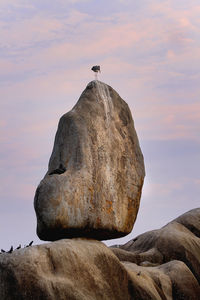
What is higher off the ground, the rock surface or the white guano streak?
the white guano streak

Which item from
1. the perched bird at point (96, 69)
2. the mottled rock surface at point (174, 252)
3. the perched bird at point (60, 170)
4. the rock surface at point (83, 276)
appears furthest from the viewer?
the mottled rock surface at point (174, 252)

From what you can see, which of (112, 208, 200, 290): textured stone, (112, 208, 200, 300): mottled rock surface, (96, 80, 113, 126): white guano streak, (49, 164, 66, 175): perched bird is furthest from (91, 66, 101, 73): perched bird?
(112, 208, 200, 290): textured stone

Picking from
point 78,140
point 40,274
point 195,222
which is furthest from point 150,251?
point 40,274

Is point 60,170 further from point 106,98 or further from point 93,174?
point 106,98

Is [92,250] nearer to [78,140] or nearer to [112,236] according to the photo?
[112,236]

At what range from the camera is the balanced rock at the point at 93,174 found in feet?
58.3

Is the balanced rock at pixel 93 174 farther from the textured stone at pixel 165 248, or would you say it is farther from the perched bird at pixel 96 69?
the textured stone at pixel 165 248

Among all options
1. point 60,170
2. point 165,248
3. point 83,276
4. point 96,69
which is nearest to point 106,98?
point 96,69

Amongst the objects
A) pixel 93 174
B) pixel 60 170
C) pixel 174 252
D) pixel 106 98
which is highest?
pixel 106 98

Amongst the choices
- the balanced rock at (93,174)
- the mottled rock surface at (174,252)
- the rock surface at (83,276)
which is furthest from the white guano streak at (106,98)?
the mottled rock surface at (174,252)

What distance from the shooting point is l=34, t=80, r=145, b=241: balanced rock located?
58.3ft

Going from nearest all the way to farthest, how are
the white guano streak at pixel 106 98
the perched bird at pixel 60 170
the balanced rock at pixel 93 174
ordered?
the balanced rock at pixel 93 174
the perched bird at pixel 60 170
the white guano streak at pixel 106 98

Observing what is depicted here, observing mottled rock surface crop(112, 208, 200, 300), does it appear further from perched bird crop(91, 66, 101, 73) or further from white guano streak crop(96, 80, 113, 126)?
perched bird crop(91, 66, 101, 73)

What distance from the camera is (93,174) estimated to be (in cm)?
1889
